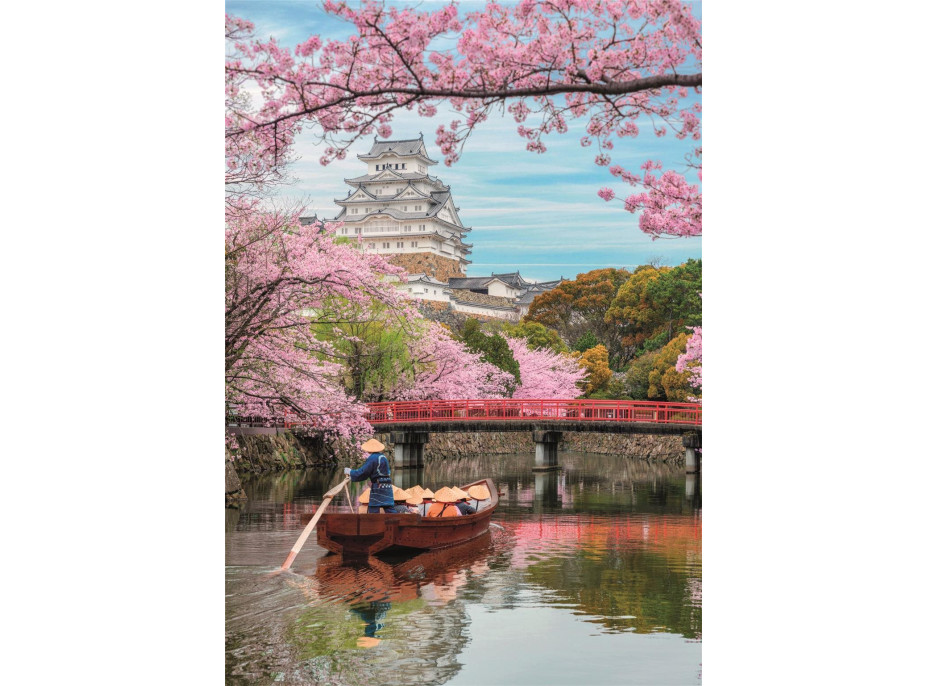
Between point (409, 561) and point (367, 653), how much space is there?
2.82 m

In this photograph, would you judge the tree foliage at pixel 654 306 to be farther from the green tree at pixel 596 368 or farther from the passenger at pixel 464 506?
the passenger at pixel 464 506

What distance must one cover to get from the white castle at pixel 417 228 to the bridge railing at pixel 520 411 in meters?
2.78

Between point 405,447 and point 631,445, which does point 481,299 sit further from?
point 405,447

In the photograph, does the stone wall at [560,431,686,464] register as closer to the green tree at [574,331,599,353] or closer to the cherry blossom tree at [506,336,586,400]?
the cherry blossom tree at [506,336,586,400]

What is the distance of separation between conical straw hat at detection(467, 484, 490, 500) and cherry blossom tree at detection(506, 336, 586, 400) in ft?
42.7

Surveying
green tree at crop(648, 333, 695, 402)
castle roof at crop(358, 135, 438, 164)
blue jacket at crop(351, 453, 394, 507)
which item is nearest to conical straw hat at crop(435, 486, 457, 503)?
blue jacket at crop(351, 453, 394, 507)

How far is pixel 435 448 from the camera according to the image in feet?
63.9

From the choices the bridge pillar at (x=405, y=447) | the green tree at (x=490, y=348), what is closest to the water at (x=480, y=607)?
the bridge pillar at (x=405, y=447)

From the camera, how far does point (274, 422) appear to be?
12.4 metres

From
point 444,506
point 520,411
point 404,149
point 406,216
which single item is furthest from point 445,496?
point 406,216

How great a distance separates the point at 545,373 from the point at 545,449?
447 centimetres

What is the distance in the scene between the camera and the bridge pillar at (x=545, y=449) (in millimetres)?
18359

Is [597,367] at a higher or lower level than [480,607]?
higher
